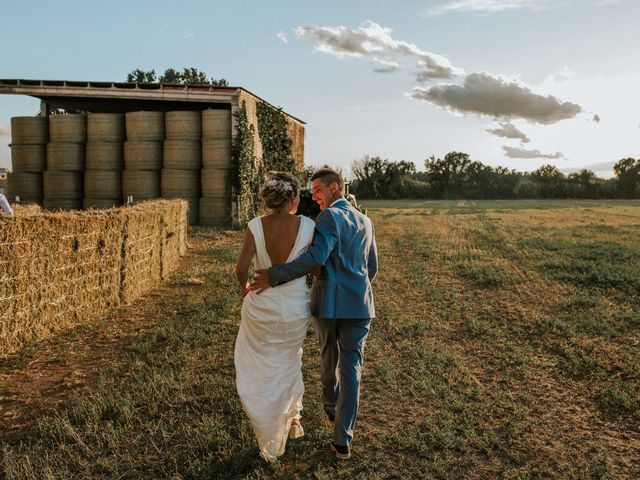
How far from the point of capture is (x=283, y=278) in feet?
12.8

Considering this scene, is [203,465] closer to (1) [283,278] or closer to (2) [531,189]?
(1) [283,278]

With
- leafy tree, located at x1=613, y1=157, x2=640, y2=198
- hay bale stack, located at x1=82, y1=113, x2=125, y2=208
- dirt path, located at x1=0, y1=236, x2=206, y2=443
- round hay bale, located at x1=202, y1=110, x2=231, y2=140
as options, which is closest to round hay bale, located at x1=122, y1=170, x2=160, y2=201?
hay bale stack, located at x1=82, y1=113, x2=125, y2=208

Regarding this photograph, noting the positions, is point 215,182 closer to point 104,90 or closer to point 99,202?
point 99,202

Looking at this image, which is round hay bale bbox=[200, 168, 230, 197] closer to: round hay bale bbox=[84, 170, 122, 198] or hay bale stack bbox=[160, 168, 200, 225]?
hay bale stack bbox=[160, 168, 200, 225]

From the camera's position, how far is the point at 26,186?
66.9 ft

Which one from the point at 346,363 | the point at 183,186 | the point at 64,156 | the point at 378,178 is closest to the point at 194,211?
the point at 183,186

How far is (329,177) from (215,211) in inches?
625

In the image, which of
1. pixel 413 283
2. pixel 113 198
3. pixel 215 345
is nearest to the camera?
pixel 215 345

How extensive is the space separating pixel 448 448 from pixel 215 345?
346 centimetres

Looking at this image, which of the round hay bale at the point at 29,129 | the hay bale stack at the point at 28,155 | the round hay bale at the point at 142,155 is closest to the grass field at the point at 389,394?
the round hay bale at the point at 142,155

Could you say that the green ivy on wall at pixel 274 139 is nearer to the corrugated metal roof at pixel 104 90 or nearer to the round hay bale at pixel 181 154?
the corrugated metal roof at pixel 104 90

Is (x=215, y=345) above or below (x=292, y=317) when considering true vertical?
below

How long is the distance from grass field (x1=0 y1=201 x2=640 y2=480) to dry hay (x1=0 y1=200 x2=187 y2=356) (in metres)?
0.32

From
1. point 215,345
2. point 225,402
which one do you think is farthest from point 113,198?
point 225,402
